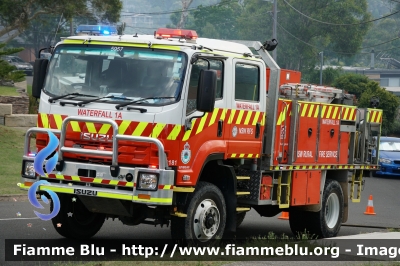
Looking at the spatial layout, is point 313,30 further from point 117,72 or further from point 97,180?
point 97,180

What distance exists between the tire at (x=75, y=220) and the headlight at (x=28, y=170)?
0.77m

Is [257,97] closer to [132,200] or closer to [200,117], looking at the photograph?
[200,117]

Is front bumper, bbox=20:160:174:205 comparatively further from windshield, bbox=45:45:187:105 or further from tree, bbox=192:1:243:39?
tree, bbox=192:1:243:39

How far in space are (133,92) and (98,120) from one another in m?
0.63

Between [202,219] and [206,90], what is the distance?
1704mm

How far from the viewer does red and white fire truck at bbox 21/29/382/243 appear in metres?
9.77

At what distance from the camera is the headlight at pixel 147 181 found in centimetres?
952

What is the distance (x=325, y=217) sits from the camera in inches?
540

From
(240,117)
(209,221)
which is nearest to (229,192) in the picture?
(209,221)

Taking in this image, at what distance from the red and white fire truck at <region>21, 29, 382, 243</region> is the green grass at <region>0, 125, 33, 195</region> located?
287 inches

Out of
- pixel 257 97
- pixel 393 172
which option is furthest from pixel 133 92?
pixel 393 172

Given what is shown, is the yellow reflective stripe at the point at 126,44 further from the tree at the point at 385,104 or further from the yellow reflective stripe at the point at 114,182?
the tree at the point at 385,104

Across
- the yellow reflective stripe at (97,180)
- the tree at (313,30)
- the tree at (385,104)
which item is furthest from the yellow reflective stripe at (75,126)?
the tree at (313,30)

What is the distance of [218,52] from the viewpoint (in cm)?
1070
